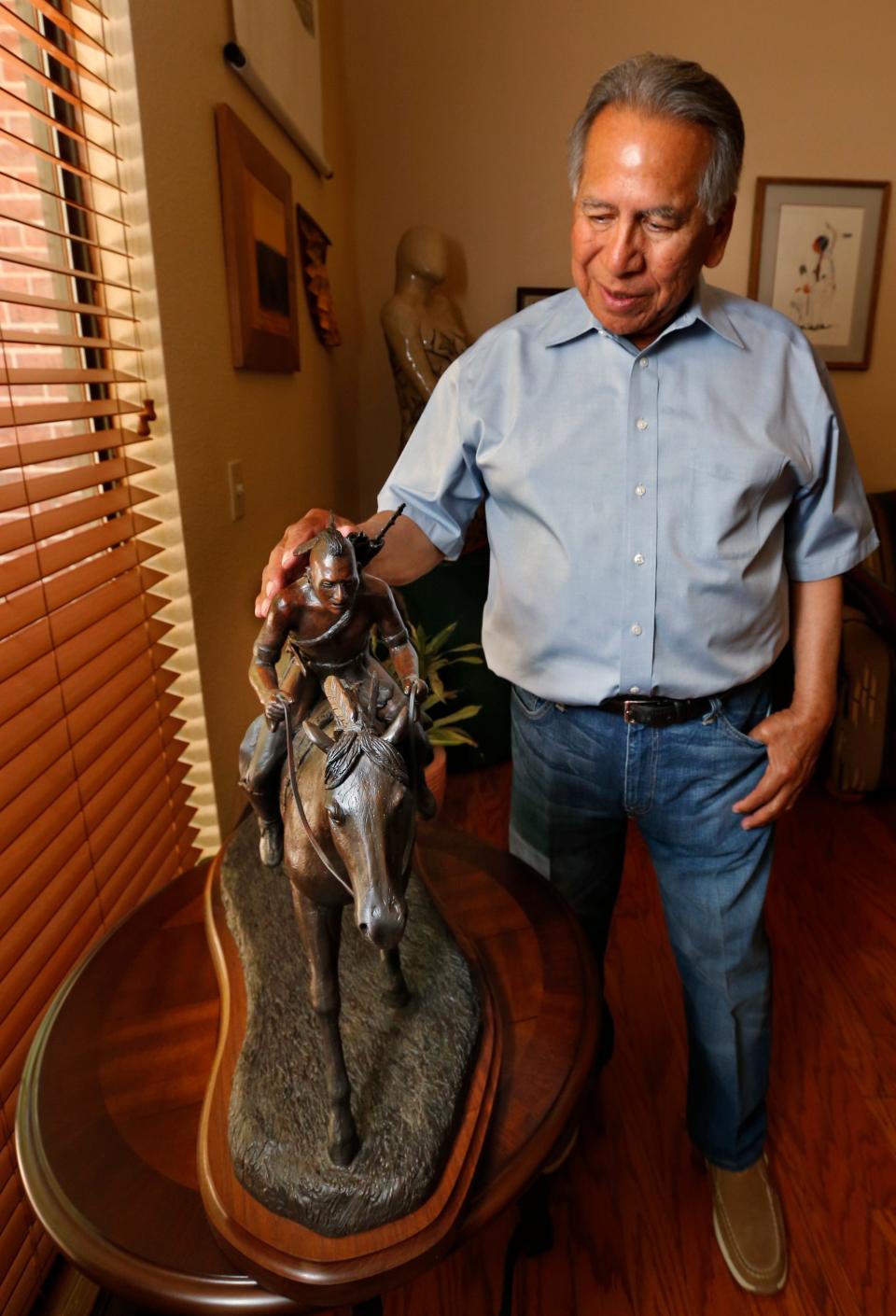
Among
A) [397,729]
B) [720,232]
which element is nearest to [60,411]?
[397,729]

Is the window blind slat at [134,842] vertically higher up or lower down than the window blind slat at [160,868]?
higher up

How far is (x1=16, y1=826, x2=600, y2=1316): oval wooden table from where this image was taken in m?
0.63

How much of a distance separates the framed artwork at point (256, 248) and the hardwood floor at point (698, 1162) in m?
1.62

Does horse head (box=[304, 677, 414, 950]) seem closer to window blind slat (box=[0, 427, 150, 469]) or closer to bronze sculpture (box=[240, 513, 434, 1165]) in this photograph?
bronze sculpture (box=[240, 513, 434, 1165])

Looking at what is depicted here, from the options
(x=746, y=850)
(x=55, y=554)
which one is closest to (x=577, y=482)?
(x=746, y=850)

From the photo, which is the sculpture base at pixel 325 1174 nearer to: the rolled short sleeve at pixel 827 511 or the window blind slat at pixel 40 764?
the window blind slat at pixel 40 764

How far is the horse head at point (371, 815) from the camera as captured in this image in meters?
0.57

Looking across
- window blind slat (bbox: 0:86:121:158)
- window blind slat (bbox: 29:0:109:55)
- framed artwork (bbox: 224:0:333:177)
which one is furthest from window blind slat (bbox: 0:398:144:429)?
framed artwork (bbox: 224:0:333:177)

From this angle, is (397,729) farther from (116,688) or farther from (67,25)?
(67,25)

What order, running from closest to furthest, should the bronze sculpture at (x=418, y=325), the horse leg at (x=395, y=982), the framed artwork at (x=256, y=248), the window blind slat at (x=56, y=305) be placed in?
the horse leg at (x=395, y=982), the window blind slat at (x=56, y=305), the framed artwork at (x=256, y=248), the bronze sculpture at (x=418, y=325)

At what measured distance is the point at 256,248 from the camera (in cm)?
160

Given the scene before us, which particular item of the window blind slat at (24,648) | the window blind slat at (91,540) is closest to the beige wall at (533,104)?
the window blind slat at (91,540)

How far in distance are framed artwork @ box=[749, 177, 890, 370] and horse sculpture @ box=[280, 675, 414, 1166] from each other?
2.98 m

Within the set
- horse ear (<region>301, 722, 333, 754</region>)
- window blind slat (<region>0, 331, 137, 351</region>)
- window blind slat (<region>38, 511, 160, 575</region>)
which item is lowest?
horse ear (<region>301, 722, 333, 754</region>)
